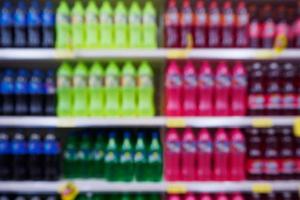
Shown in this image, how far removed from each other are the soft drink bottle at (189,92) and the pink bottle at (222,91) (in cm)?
16

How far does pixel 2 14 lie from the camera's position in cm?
243

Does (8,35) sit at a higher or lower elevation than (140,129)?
higher

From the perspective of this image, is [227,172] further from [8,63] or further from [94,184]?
[8,63]

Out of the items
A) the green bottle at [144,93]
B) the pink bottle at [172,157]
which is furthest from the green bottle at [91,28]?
the pink bottle at [172,157]

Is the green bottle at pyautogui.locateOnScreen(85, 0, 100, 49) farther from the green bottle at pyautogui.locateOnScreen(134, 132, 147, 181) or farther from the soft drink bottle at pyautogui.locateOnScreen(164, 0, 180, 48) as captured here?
the green bottle at pyautogui.locateOnScreen(134, 132, 147, 181)

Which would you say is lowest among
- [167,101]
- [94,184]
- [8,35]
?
[94,184]

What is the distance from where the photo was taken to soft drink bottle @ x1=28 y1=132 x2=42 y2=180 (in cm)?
242

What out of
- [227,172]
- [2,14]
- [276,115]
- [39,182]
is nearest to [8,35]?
[2,14]

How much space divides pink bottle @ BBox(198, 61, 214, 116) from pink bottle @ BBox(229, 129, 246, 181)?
268 millimetres

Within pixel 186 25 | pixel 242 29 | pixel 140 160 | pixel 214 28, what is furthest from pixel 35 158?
pixel 242 29

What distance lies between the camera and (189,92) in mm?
2432

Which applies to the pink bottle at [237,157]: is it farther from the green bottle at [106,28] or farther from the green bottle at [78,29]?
the green bottle at [78,29]

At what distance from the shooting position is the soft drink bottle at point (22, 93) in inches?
95.2

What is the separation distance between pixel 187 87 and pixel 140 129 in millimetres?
607
